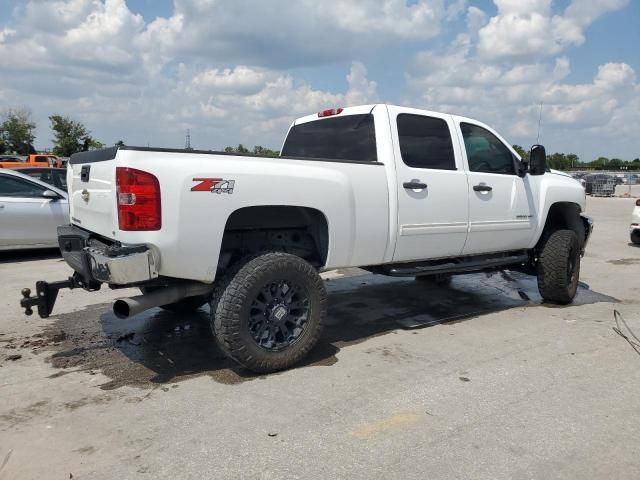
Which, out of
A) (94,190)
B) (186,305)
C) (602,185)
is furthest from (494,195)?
(602,185)

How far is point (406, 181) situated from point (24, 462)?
3428 mm

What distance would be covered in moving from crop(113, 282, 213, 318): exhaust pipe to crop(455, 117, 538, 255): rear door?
2784 mm

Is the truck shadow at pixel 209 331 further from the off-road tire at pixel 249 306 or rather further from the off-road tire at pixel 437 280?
the off-road tire at pixel 249 306

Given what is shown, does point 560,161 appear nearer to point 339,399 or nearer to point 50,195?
point 50,195

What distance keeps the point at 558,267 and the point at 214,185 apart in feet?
13.9

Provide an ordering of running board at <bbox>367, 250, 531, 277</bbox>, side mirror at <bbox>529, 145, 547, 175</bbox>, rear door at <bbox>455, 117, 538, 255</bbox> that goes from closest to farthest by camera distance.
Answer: running board at <bbox>367, 250, 531, 277</bbox>
rear door at <bbox>455, 117, 538, 255</bbox>
side mirror at <bbox>529, 145, 547, 175</bbox>

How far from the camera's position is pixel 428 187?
498cm

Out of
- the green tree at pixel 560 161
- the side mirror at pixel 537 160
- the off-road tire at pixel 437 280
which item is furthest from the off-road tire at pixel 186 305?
the green tree at pixel 560 161

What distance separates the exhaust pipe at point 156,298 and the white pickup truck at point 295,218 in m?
0.01

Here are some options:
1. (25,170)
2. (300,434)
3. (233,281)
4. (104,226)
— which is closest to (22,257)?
(25,170)

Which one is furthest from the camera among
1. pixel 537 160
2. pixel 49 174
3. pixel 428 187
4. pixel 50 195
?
pixel 49 174

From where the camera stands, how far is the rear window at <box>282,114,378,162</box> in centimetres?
499

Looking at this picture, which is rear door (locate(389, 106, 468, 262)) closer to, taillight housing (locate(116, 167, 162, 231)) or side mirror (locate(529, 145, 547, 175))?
side mirror (locate(529, 145, 547, 175))

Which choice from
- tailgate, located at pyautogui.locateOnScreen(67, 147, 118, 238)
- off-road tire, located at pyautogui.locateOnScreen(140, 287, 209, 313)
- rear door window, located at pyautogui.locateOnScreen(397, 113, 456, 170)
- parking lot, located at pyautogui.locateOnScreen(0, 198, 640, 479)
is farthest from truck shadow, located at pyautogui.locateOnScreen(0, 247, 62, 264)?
rear door window, located at pyautogui.locateOnScreen(397, 113, 456, 170)
